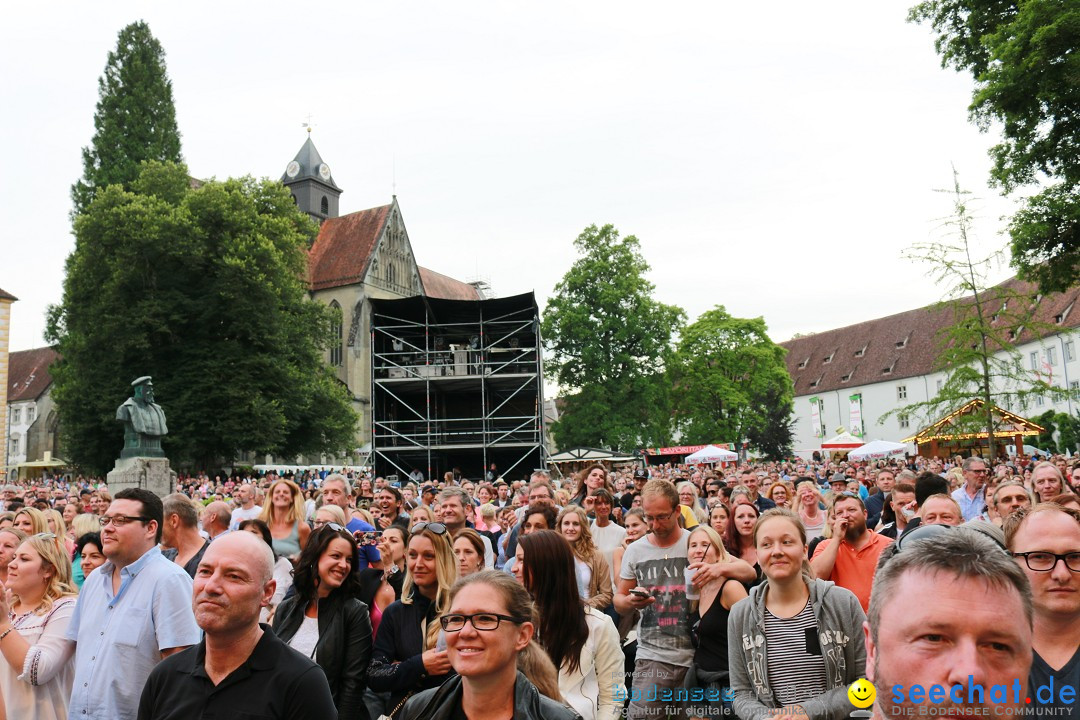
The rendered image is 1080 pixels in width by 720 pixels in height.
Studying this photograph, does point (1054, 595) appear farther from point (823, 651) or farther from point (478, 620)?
point (478, 620)

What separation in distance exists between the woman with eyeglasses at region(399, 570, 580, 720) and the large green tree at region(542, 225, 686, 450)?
38019 mm

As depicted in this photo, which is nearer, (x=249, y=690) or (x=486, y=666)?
(x=486, y=666)

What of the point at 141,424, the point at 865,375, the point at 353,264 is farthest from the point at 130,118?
the point at 865,375

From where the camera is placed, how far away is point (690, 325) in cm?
5156

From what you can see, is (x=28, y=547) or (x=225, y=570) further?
(x=28, y=547)

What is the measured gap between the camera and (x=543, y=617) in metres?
4.06

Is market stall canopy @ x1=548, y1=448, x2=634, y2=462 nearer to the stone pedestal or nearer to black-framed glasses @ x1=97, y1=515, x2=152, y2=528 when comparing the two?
the stone pedestal

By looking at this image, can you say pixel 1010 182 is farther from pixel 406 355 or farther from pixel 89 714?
pixel 406 355

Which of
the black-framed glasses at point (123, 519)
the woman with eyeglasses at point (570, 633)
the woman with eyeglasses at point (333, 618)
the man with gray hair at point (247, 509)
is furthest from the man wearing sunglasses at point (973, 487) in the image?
the black-framed glasses at point (123, 519)

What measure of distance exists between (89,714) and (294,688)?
58.2 inches

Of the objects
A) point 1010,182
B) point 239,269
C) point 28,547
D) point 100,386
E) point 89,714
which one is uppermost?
point 239,269

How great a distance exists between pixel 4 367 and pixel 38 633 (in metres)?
43.3

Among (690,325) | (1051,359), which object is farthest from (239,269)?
(1051,359)

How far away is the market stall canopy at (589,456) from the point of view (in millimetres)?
37406
